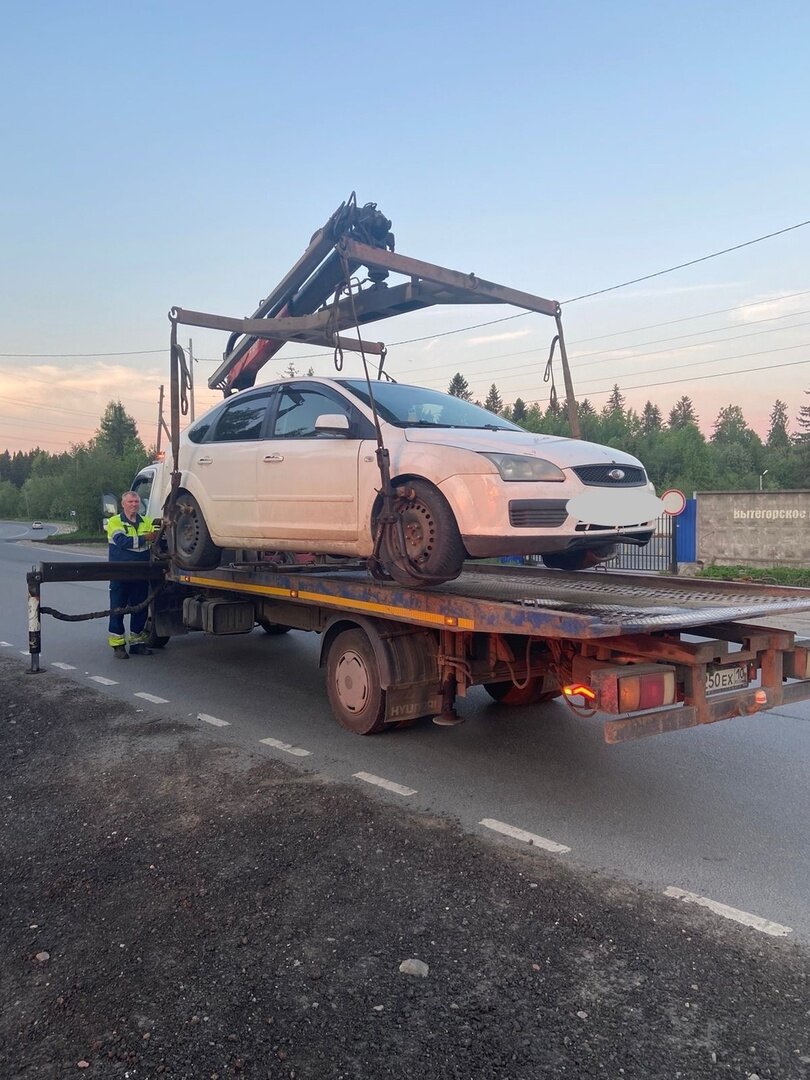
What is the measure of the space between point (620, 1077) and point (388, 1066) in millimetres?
683

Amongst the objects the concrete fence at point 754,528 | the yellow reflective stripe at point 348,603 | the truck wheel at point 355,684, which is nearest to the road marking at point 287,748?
the truck wheel at point 355,684

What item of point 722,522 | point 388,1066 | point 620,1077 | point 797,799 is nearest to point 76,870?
point 388,1066

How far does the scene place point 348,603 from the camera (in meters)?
5.70

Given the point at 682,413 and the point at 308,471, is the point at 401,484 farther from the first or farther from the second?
the point at 682,413

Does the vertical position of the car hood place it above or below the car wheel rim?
above

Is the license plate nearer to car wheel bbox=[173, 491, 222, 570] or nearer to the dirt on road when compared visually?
the dirt on road

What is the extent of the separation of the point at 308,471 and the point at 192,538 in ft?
6.20

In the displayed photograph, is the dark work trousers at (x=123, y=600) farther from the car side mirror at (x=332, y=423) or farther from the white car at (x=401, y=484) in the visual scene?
the car side mirror at (x=332, y=423)

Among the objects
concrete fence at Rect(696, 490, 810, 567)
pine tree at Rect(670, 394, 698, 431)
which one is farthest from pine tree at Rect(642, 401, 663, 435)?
concrete fence at Rect(696, 490, 810, 567)

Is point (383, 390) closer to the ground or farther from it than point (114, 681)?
farther from it

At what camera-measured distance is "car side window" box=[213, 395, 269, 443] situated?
22.7 feet

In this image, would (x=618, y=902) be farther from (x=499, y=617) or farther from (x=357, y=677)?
(x=357, y=677)

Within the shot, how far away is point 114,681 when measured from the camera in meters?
7.96

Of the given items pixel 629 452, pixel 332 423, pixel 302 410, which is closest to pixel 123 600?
pixel 302 410
